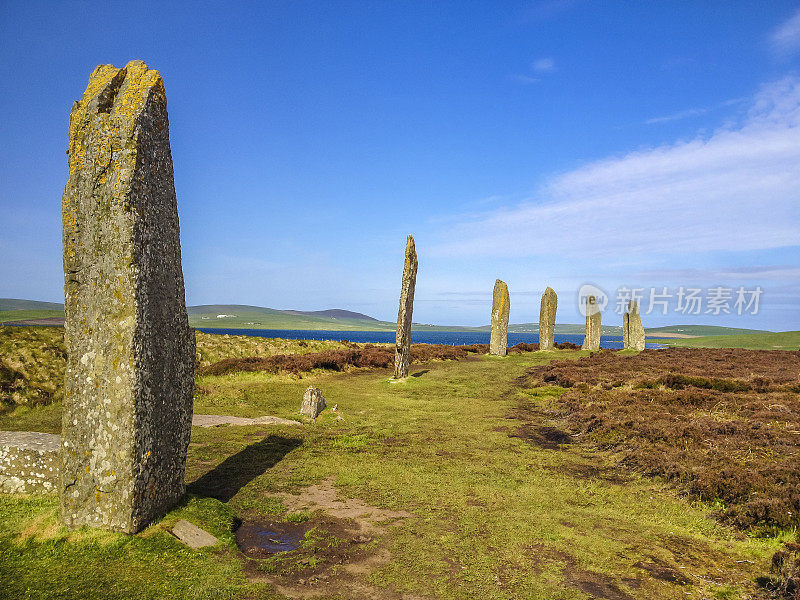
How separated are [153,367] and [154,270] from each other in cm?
109

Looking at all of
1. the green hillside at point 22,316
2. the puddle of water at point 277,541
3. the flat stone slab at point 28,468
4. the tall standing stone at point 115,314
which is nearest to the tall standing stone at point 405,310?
the puddle of water at point 277,541

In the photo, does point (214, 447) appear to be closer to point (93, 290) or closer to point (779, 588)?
point (93, 290)

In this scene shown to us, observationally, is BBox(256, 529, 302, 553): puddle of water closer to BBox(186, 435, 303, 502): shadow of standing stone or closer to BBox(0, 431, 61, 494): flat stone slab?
BBox(186, 435, 303, 502): shadow of standing stone

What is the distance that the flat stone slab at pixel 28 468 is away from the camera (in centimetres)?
582

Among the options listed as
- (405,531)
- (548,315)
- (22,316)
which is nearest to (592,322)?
(548,315)

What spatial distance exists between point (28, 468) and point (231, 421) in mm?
5539

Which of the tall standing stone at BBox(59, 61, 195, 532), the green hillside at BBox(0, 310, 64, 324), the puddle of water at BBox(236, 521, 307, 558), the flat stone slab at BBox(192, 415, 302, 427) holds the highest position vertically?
the tall standing stone at BBox(59, 61, 195, 532)

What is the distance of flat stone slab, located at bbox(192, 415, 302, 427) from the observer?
10.9 metres

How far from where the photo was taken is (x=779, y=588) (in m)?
4.36

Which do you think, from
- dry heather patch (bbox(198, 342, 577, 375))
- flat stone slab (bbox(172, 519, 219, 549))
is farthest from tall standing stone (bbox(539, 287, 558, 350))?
flat stone slab (bbox(172, 519, 219, 549))

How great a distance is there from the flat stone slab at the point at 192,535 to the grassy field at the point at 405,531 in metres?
0.11

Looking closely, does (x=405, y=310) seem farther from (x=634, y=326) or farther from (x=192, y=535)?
(x=634, y=326)

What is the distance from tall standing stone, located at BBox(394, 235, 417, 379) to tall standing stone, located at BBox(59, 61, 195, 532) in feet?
44.8

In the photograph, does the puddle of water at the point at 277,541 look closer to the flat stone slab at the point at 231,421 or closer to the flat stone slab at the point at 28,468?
the flat stone slab at the point at 28,468
